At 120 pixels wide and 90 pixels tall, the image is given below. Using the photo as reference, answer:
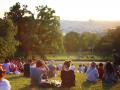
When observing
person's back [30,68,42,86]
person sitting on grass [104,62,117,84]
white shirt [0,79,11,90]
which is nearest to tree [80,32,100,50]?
person sitting on grass [104,62,117,84]

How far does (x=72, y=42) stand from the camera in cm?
16900

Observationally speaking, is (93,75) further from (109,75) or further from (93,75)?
(109,75)

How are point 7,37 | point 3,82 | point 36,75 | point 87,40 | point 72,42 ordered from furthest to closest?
point 87,40, point 72,42, point 7,37, point 36,75, point 3,82

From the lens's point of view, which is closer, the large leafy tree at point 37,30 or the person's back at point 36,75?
the person's back at point 36,75

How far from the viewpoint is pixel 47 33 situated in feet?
259

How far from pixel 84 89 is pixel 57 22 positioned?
5664cm

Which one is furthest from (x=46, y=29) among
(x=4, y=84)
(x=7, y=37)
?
(x=4, y=84)

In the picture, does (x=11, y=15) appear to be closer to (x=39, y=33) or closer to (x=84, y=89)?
(x=39, y=33)

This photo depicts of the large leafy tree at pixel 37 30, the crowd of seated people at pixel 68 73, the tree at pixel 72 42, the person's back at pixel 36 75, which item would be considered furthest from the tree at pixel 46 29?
the tree at pixel 72 42

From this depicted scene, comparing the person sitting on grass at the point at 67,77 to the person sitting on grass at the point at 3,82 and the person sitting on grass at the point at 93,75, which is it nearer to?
the person sitting on grass at the point at 93,75

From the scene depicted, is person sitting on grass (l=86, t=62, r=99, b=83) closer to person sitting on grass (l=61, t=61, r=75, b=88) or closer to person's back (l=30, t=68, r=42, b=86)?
person sitting on grass (l=61, t=61, r=75, b=88)

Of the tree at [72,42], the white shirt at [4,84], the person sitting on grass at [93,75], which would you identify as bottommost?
the tree at [72,42]

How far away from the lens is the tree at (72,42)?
161125 millimetres

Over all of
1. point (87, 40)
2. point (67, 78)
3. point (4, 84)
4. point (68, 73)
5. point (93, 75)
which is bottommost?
point (87, 40)
